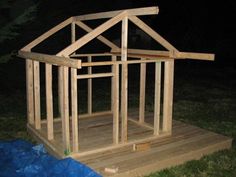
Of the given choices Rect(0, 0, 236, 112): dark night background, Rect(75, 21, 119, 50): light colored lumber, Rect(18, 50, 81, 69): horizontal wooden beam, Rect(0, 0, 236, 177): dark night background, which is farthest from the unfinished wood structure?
Rect(0, 0, 236, 112): dark night background

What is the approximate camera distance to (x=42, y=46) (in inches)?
480

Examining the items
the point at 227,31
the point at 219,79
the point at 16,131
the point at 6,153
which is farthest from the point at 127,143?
the point at 227,31

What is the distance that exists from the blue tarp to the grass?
99 centimetres

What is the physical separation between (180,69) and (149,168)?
1297 centimetres

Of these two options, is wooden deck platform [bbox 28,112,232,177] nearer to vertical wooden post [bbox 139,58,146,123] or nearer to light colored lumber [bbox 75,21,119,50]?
vertical wooden post [bbox 139,58,146,123]

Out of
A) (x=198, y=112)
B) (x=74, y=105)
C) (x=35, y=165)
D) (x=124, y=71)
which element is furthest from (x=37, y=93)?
(x=198, y=112)

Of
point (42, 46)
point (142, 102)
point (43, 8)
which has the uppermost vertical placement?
point (43, 8)

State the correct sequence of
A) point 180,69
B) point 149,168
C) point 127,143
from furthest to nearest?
point 180,69 → point 127,143 → point 149,168

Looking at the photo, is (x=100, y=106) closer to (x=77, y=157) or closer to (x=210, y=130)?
(x=210, y=130)

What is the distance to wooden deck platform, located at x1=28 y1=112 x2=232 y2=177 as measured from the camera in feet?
16.9

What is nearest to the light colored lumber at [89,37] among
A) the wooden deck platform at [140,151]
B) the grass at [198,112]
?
the wooden deck platform at [140,151]

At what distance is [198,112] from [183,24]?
40.2 feet

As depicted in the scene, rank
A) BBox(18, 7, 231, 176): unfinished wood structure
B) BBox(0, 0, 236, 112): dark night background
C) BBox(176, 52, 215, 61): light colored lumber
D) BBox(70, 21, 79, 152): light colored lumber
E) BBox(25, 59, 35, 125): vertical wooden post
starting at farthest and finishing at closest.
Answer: BBox(0, 0, 236, 112): dark night background < BBox(25, 59, 35, 125): vertical wooden post < BBox(176, 52, 215, 61): light colored lumber < BBox(18, 7, 231, 176): unfinished wood structure < BBox(70, 21, 79, 152): light colored lumber

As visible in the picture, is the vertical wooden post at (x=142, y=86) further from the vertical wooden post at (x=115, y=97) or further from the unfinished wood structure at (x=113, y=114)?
the vertical wooden post at (x=115, y=97)
